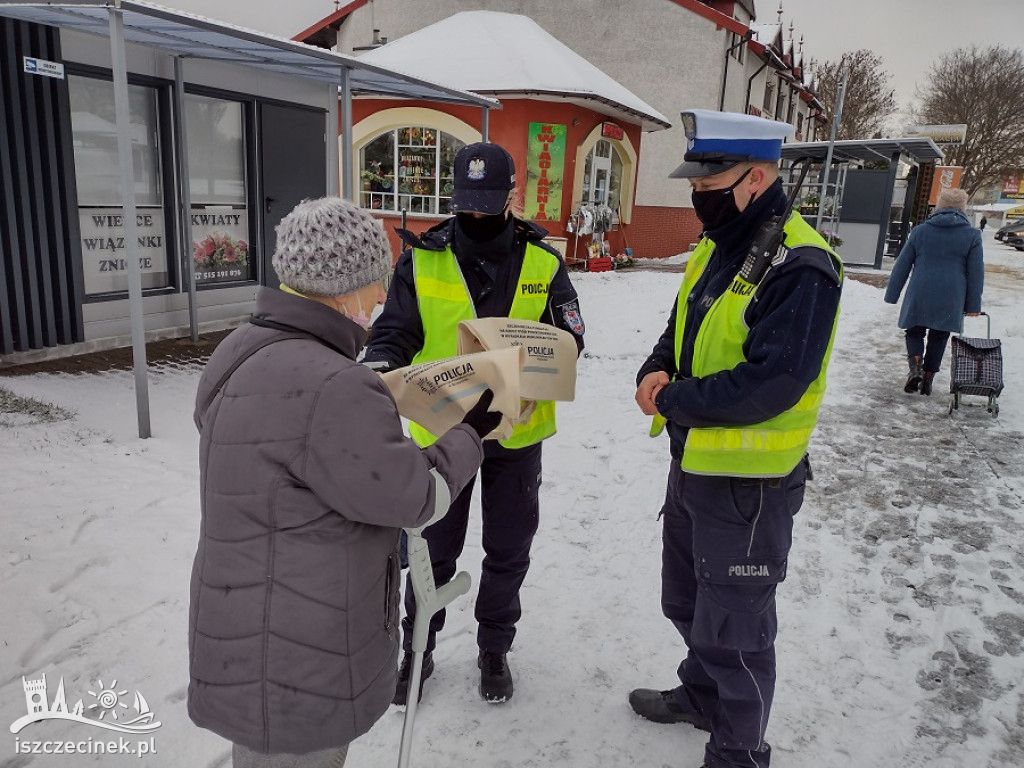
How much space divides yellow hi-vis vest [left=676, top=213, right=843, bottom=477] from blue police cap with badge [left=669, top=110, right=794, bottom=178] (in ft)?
0.75

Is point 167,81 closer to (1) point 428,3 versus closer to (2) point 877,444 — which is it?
(2) point 877,444

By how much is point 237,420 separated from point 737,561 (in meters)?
1.49

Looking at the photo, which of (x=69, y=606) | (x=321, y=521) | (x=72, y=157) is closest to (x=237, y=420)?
(x=321, y=521)

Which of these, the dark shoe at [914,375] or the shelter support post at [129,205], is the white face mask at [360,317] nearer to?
the shelter support post at [129,205]

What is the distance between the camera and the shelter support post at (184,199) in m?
7.41

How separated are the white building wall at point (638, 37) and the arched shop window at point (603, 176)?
2.91 m

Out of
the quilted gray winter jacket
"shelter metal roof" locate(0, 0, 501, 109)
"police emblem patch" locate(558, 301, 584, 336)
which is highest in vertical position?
"shelter metal roof" locate(0, 0, 501, 109)

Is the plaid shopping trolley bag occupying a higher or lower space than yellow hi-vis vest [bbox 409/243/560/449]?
lower

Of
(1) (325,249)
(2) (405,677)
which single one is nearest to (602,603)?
(2) (405,677)

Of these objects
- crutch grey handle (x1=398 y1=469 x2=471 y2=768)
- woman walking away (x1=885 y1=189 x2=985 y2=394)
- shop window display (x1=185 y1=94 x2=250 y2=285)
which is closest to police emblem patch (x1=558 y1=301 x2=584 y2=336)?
crutch grey handle (x1=398 y1=469 x2=471 y2=768)

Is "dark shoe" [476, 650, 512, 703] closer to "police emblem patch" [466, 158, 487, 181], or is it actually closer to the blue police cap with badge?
"police emblem patch" [466, 158, 487, 181]

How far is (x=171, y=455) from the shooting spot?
4.91 meters

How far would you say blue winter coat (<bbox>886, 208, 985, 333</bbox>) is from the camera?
684cm

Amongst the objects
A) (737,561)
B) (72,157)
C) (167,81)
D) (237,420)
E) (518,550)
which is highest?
(167,81)
